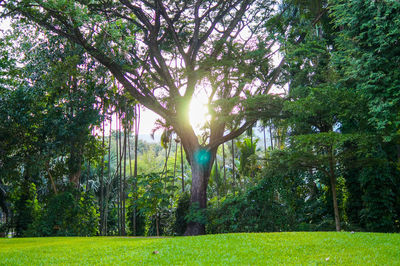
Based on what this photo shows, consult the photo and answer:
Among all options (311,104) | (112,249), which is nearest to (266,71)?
(311,104)

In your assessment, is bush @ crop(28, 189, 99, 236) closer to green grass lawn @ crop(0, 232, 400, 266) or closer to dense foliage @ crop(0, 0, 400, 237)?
dense foliage @ crop(0, 0, 400, 237)

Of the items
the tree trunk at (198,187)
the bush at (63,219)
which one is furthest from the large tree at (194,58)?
the bush at (63,219)

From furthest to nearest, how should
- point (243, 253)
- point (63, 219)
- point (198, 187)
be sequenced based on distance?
point (198, 187)
point (63, 219)
point (243, 253)

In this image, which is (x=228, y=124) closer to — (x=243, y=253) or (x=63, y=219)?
(x=63, y=219)

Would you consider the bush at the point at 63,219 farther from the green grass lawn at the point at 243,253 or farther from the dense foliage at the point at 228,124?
the green grass lawn at the point at 243,253

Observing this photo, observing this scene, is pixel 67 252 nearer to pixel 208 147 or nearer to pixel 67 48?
pixel 208 147

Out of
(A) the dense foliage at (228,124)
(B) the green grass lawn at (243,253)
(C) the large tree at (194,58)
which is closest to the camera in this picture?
(B) the green grass lawn at (243,253)

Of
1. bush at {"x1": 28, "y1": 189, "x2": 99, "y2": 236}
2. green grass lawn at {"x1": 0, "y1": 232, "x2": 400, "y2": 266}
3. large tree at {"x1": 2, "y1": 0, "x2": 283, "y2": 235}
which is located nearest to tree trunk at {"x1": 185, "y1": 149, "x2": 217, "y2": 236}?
large tree at {"x1": 2, "y1": 0, "x2": 283, "y2": 235}

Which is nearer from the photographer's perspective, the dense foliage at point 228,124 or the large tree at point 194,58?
the dense foliage at point 228,124

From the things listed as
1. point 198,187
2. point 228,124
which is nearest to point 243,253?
point 198,187

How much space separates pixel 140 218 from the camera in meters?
14.6

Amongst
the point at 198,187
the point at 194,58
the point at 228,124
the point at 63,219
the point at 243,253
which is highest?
the point at 194,58

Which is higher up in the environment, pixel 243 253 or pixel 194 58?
pixel 194 58

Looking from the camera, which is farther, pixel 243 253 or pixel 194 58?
pixel 194 58
